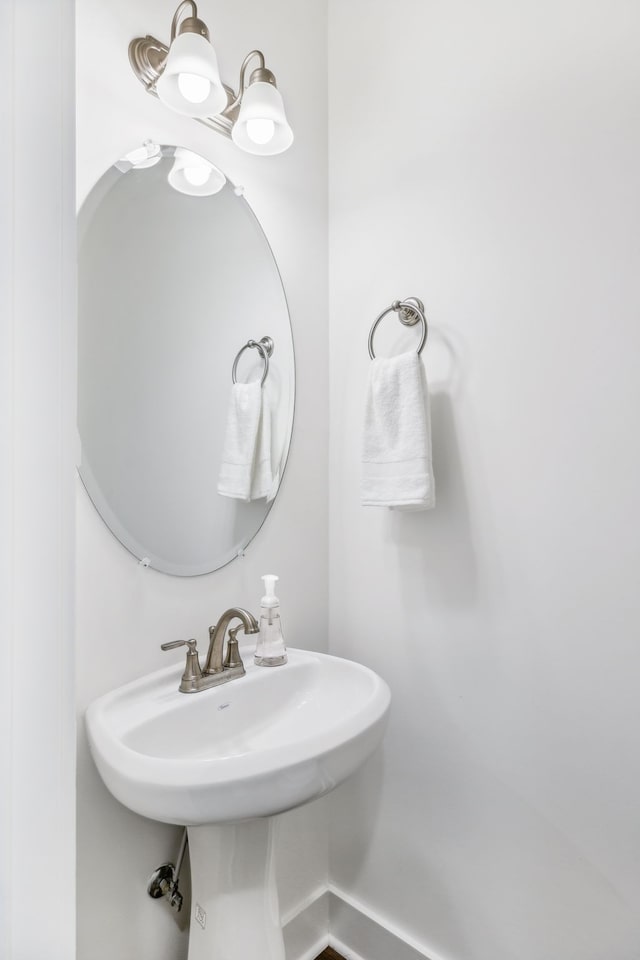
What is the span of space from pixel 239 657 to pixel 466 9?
1.58 meters

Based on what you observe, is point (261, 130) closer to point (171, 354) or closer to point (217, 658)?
point (171, 354)

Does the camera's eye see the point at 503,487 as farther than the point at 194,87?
Yes

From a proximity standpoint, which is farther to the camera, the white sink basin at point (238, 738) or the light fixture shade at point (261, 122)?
the light fixture shade at point (261, 122)

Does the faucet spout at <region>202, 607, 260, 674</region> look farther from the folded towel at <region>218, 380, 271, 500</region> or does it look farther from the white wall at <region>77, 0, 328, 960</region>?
the folded towel at <region>218, 380, 271, 500</region>

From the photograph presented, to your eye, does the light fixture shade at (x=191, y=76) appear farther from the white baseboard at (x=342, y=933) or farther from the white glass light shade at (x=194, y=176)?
the white baseboard at (x=342, y=933)

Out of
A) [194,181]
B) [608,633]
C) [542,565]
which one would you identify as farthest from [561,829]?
[194,181]

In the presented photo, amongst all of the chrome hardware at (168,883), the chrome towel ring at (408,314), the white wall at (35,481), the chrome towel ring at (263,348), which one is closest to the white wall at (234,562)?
the chrome hardware at (168,883)

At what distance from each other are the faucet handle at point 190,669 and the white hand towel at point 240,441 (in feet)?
1.15

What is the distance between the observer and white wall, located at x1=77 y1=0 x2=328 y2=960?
973 mm

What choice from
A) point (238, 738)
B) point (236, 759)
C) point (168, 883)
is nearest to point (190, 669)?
point (238, 738)

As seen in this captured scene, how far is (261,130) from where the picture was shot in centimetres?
115

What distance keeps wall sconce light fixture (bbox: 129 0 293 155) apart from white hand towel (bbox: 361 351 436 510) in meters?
0.56

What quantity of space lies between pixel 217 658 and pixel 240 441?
0.50m

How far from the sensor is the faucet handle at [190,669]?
3.47 ft
